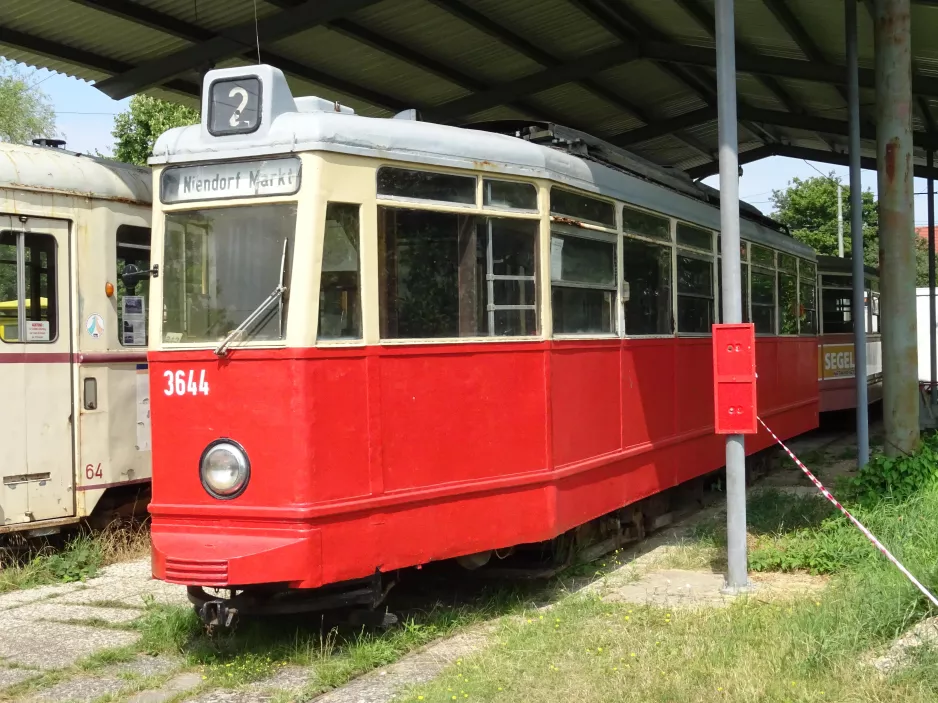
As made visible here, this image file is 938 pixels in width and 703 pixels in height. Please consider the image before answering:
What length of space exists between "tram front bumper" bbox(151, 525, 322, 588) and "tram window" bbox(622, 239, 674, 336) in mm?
3303

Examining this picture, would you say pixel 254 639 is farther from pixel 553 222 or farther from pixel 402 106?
pixel 402 106

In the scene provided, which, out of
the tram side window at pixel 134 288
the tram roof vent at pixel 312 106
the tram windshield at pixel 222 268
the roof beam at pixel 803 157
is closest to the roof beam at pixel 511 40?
the roof beam at pixel 803 157

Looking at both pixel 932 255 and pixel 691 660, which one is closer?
pixel 691 660

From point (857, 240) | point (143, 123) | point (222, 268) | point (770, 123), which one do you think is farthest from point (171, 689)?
point (143, 123)

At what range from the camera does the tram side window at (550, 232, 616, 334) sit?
6594 millimetres

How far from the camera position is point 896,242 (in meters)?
8.84

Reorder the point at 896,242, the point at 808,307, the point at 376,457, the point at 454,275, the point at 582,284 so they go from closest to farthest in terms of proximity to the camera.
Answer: the point at 376,457 → the point at 454,275 → the point at 582,284 → the point at 896,242 → the point at 808,307

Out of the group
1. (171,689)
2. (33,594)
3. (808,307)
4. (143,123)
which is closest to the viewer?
(171,689)

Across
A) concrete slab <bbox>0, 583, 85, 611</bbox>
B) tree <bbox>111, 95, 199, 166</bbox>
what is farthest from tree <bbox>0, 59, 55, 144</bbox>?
concrete slab <bbox>0, 583, 85, 611</bbox>

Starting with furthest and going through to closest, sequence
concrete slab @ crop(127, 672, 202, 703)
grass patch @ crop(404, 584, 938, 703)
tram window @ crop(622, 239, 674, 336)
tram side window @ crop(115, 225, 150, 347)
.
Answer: tram side window @ crop(115, 225, 150, 347), tram window @ crop(622, 239, 674, 336), concrete slab @ crop(127, 672, 202, 703), grass patch @ crop(404, 584, 938, 703)

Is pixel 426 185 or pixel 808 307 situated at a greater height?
pixel 426 185

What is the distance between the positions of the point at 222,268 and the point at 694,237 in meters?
4.93

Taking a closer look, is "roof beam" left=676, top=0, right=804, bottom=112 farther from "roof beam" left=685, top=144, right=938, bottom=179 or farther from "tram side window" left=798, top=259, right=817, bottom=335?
"tram side window" left=798, top=259, right=817, bottom=335

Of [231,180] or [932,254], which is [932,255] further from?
[231,180]
